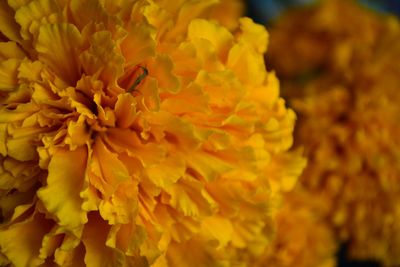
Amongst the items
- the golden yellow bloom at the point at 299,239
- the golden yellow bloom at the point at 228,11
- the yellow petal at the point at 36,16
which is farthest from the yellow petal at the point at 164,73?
the golden yellow bloom at the point at 228,11

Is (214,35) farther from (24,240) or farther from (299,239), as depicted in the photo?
(299,239)

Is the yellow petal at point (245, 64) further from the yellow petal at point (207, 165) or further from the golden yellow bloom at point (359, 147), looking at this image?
the golden yellow bloom at point (359, 147)

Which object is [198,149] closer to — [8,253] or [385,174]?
[8,253]

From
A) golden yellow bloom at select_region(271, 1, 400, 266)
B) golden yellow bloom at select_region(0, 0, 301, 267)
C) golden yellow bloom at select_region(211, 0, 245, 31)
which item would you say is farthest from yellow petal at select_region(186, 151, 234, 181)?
golden yellow bloom at select_region(211, 0, 245, 31)

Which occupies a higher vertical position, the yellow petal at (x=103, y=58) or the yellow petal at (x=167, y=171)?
the yellow petal at (x=103, y=58)

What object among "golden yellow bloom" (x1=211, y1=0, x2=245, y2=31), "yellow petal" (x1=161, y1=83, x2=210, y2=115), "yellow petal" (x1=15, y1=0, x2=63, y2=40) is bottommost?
"golden yellow bloom" (x1=211, y1=0, x2=245, y2=31)

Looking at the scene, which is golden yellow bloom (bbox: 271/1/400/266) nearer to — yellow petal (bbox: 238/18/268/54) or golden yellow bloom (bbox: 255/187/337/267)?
golden yellow bloom (bbox: 255/187/337/267)

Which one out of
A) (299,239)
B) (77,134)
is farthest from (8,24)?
(299,239)

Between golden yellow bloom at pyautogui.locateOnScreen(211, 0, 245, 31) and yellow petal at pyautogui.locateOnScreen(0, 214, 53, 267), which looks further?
golden yellow bloom at pyautogui.locateOnScreen(211, 0, 245, 31)
